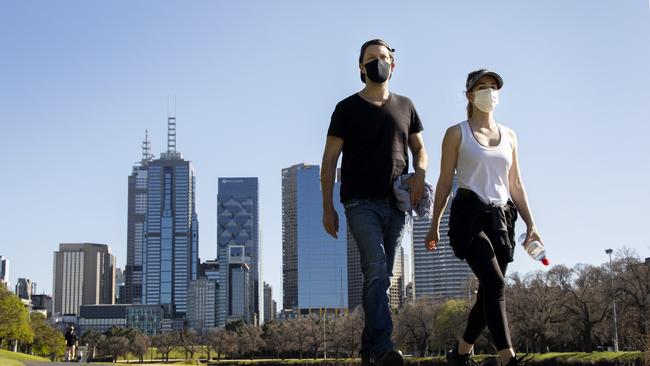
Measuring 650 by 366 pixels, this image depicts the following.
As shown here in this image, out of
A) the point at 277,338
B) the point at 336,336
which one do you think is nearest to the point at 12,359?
the point at 336,336

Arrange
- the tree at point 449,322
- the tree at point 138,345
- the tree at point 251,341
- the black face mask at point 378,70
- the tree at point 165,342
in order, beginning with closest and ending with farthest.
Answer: the black face mask at point 378,70 < the tree at point 449,322 < the tree at point 251,341 < the tree at point 138,345 < the tree at point 165,342

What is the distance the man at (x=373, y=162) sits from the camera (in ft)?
20.8

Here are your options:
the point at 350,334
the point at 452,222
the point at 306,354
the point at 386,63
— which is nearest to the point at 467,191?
the point at 452,222

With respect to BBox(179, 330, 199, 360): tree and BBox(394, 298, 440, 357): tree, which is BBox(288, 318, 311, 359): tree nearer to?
BBox(179, 330, 199, 360): tree

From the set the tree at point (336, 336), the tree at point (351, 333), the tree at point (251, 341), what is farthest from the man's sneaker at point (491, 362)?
the tree at point (251, 341)

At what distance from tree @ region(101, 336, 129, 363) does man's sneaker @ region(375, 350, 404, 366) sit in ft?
491

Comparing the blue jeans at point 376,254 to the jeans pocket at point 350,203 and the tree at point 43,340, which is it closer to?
the jeans pocket at point 350,203

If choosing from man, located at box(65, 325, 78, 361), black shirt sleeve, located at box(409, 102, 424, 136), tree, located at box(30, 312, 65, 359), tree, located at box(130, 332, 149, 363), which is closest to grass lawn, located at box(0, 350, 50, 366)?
man, located at box(65, 325, 78, 361)

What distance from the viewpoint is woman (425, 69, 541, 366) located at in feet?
19.6

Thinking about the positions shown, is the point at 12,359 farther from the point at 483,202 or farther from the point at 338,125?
the point at 483,202

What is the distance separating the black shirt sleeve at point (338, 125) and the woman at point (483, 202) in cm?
81

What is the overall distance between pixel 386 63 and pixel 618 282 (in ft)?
191

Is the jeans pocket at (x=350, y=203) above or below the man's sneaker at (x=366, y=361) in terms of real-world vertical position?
above

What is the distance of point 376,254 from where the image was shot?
623 cm
